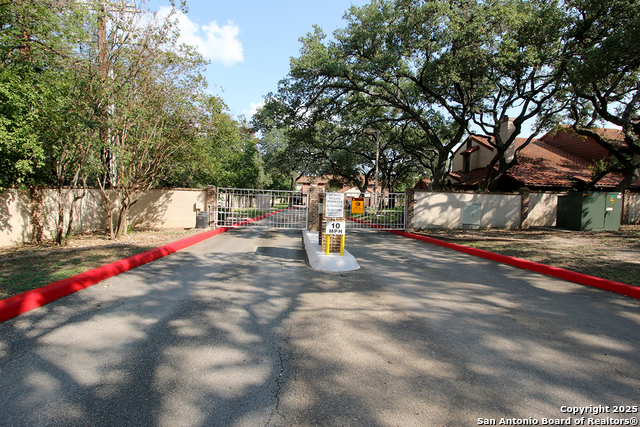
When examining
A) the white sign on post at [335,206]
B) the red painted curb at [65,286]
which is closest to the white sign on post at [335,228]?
the white sign on post at [335,206]

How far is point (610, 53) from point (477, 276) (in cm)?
966

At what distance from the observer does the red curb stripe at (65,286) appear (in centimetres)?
448

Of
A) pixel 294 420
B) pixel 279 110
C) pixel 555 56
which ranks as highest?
pixel 555 56

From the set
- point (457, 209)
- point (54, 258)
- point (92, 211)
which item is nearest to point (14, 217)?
point (92, 211)

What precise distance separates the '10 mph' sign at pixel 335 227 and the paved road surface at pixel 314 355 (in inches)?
70.4

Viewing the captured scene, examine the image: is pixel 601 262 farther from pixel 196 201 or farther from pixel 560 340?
pixel 196 201

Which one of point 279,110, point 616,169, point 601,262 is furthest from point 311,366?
point 616,169

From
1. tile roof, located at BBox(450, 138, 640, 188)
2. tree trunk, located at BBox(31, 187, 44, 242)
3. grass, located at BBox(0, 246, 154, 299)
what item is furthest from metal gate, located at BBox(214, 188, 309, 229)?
tile roof, located at BBox(450, 138, 640, 188)

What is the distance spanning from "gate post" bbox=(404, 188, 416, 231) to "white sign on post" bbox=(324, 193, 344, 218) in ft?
30.6

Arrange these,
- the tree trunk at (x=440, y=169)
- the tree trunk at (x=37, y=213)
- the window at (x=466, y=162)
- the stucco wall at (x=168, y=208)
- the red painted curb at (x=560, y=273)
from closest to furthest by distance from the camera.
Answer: the red painted curb at (x=560, y=273) < the tree trunk at (x=37, y=213) < the stucco wall at (x=168, y=208) < the tree trunk at (x=440, y=169) < the window at (x=466, y=162)

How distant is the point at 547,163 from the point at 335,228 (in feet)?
79.6

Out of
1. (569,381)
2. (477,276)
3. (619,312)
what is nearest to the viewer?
(569,381)

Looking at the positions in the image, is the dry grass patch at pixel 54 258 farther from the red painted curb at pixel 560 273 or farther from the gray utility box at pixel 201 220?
the red painted curb at pixel 560 273

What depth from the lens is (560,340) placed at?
4.02 metres
